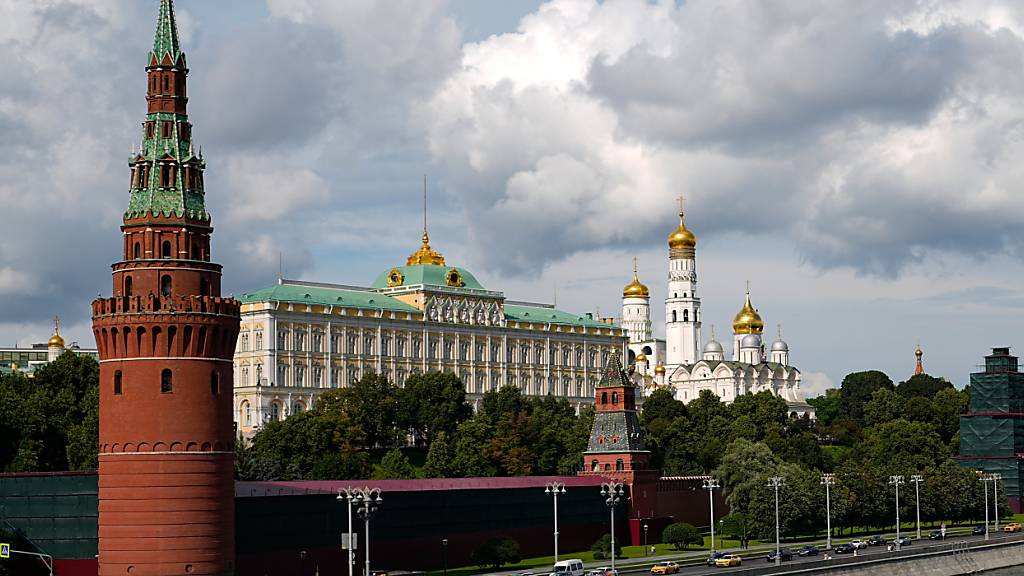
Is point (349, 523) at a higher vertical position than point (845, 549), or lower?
higher

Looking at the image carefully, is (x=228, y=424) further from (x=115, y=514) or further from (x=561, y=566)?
(x=561, y=566)

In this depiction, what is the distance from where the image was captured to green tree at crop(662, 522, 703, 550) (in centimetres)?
14138

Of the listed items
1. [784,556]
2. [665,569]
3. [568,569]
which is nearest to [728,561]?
[784,556]

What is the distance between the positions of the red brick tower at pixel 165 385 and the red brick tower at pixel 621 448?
63779mm

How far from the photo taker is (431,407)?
624 ft

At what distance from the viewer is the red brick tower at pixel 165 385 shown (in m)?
87.4

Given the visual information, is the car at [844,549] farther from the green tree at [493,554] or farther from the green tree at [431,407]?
the green tree at [431,407]

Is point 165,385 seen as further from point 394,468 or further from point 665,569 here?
point 394,468

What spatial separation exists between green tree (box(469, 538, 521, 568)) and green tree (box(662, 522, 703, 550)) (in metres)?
24.8

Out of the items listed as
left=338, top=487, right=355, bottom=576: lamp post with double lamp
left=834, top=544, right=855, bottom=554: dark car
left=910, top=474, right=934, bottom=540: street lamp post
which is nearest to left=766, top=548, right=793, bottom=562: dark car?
left=834, top=544, right=855, bottom=554: dark car

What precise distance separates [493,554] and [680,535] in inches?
1051

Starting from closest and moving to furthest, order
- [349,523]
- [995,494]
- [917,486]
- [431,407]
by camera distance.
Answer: [349,523], [917,486], [995,494], [431,407]

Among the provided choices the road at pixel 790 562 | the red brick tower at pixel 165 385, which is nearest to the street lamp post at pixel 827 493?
the road at pixel 790 562

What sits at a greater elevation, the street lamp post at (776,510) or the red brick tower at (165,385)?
the red brick tower at (165,385)
